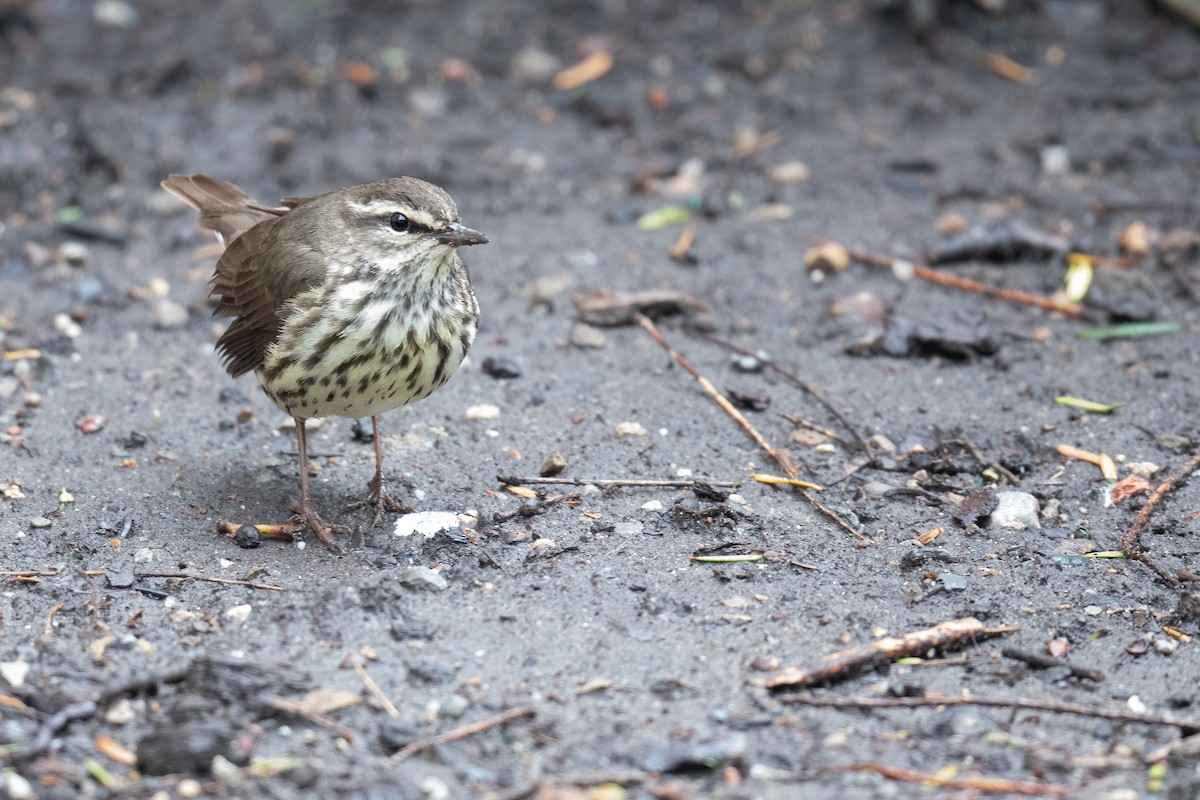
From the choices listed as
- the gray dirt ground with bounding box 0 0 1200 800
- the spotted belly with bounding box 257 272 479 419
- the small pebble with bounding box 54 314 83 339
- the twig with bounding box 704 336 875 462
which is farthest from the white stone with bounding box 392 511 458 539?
the small pebble with bounding box 54 314 83 339

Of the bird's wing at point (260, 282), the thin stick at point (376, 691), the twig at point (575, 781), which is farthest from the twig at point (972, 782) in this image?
the bird's wing at point (260, 282)

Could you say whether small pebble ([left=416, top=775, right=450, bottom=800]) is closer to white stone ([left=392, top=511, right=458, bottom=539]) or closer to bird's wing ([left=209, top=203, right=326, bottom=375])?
white stone ([left=392, top=511, right=458, bottom=539])

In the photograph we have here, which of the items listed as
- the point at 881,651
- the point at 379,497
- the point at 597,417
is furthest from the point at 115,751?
the point at 597,417

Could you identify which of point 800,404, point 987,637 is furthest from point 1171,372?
point 987,637

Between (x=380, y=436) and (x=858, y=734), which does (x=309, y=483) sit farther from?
(x=858, y=734)

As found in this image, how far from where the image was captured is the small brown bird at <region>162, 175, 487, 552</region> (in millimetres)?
5367

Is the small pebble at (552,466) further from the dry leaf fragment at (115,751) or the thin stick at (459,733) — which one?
the dry leaf fragment at (115,751)

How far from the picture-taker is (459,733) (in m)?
4.30

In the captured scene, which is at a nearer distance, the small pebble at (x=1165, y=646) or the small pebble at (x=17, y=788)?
the small pebble at (x=17, y=788)

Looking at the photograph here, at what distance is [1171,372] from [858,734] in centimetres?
345

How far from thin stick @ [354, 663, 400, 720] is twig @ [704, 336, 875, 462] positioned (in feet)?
8.85

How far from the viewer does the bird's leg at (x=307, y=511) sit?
559 centimetres

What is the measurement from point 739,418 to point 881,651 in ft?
6.66

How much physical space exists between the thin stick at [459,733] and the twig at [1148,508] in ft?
8.55
